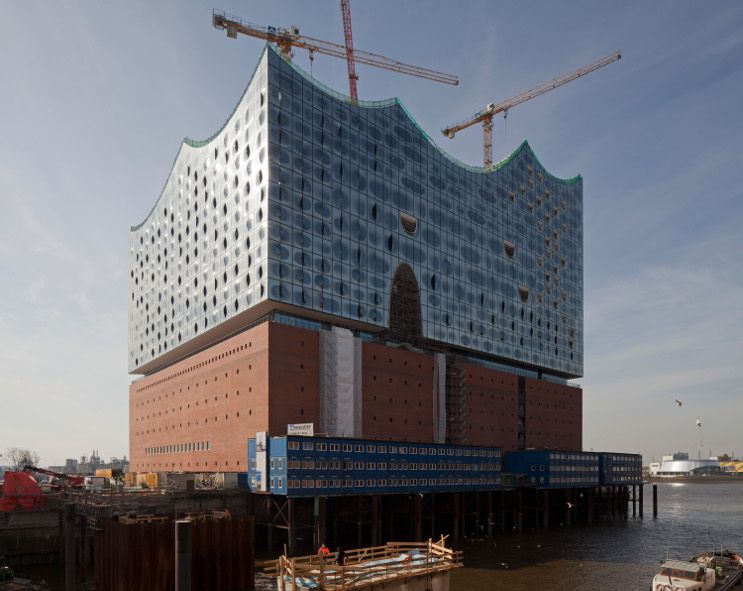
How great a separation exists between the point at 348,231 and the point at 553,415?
63545mm

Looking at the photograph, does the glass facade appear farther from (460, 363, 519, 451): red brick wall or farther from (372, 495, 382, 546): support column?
(372, 495, 382, 546): support column

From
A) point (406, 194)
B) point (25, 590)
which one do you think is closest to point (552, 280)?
point (406, 194)

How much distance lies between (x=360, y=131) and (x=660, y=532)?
2837 inches

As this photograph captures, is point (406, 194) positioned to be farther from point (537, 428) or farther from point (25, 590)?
point (25, 590)

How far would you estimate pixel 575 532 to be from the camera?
9331 centimetres

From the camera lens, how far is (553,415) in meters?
131

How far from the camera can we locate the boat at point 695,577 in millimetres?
44981

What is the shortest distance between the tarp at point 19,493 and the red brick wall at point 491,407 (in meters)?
63.5

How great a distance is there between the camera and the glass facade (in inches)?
3381

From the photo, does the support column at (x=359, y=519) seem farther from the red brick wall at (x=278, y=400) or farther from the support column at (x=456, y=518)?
the support column at (x=456, y=518)

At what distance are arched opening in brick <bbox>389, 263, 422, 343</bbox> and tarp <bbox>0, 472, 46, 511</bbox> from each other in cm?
5076

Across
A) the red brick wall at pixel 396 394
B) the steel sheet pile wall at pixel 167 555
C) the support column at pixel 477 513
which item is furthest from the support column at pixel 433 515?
the steel sheet pile wall at pixel 167 555

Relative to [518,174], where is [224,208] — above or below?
below

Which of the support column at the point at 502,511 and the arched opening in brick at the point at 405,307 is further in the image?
the arched opening in brick at the point at 405,307
